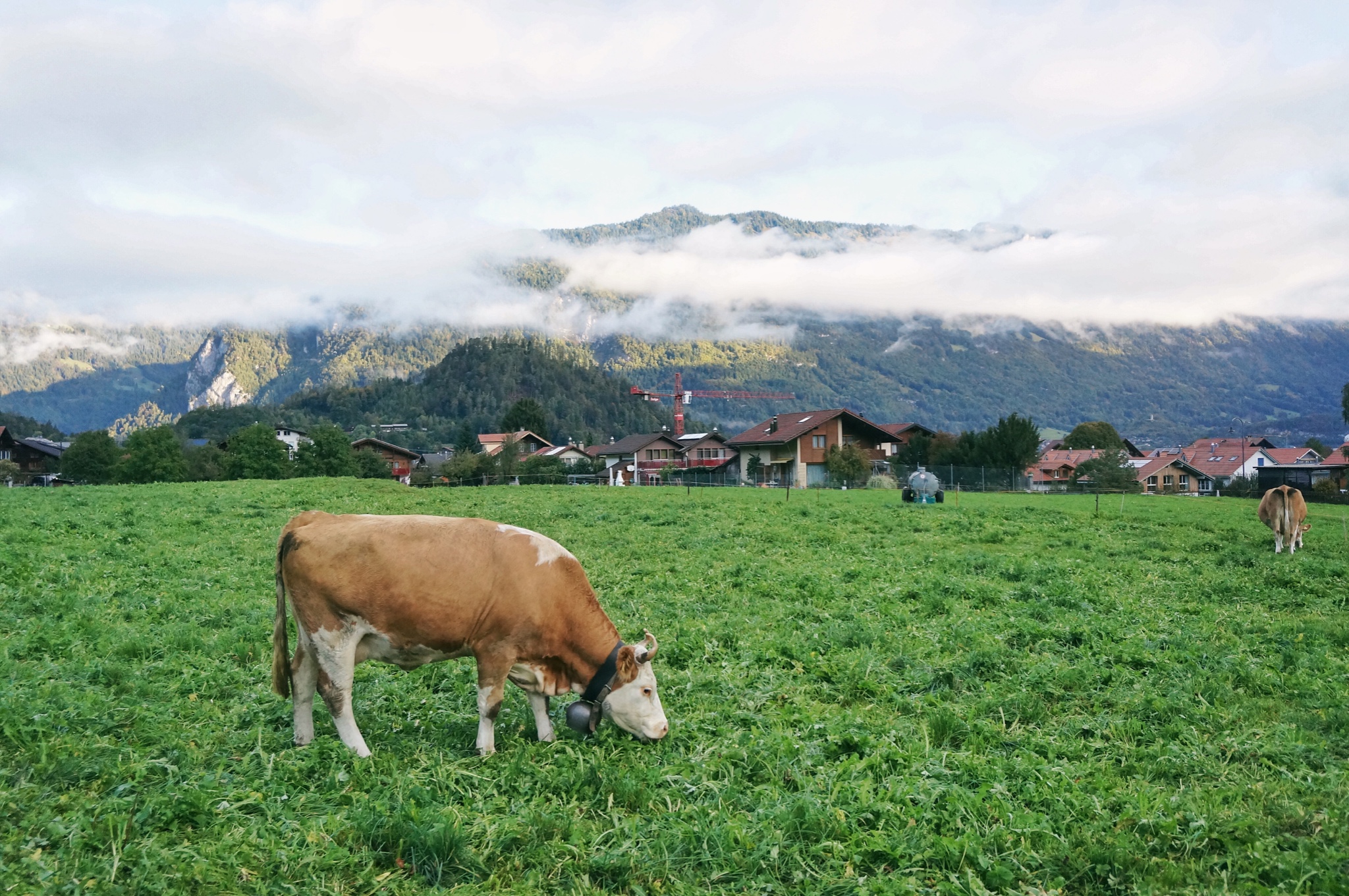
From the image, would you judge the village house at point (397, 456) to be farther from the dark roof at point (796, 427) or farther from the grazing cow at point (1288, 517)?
the grazing cow at point (1288, 517)

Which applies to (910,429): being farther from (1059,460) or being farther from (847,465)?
(847,465)

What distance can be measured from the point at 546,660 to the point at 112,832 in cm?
320

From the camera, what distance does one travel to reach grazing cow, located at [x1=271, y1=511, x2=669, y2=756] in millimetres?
6652

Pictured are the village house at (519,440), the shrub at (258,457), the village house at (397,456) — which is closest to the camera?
the shrub at (258,457)

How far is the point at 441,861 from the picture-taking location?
16.8 feet

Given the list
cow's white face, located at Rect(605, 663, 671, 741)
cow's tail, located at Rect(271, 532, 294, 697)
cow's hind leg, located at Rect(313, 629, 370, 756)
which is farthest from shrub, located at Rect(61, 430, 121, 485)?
cow's white face, located at Rect(605, 663, 671, 741)

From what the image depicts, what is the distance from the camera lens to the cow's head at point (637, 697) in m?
7.07

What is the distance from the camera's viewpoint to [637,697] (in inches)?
280

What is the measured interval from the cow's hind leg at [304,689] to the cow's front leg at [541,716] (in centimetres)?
177

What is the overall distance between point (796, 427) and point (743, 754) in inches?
2987

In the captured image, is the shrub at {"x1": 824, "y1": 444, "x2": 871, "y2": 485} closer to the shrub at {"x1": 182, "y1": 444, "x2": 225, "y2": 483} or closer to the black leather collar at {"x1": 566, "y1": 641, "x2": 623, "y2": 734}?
the shrub at {"x1": 182, "y1": 444, "x2": 225, "y2": 483}

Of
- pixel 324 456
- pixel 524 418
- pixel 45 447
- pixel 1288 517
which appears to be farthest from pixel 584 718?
pixel 524 418

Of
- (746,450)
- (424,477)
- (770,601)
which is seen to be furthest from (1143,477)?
(770,601)

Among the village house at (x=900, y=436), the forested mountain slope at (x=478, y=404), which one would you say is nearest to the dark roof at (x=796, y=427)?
the village house at (x=900, y=436)
